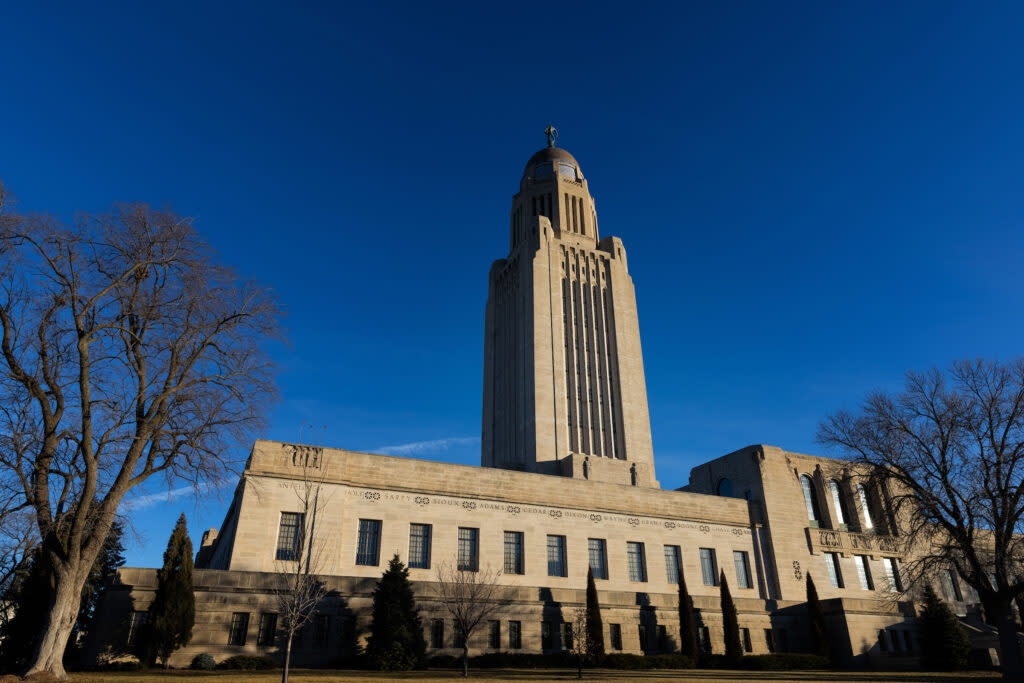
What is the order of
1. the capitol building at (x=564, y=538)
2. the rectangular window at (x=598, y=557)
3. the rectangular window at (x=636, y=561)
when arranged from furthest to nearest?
the rectangular window at (x=636, y=561) → the rectangular window at (x=598, y=557) → the capitol building at (x=564, y=538)

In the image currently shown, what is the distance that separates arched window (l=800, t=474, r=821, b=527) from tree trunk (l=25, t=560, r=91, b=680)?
45.0 m

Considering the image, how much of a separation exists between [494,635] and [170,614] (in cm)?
1444

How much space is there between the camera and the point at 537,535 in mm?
38125

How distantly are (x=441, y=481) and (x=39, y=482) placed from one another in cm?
2145

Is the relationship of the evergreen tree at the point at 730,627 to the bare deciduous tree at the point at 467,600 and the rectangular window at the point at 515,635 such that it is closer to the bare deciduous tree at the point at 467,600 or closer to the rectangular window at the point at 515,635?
the rectangular window at the point at 515,635

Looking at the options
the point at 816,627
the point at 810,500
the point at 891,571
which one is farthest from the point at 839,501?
the point at 816,627

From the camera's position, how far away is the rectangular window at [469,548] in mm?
35750

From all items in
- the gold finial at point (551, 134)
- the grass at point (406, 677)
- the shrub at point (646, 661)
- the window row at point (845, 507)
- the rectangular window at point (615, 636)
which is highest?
the gold finial at point (551, 134)

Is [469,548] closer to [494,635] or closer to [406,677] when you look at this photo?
[494,635]

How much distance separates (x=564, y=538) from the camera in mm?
38750

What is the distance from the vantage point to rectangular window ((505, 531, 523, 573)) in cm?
3691

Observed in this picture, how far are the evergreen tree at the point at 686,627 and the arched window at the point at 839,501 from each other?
781 inches

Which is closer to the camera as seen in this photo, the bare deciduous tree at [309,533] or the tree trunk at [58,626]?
the tree trunk at [58,626]

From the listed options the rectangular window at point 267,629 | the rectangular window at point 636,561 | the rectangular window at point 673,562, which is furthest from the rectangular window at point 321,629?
the rectangular window at point 673,562
